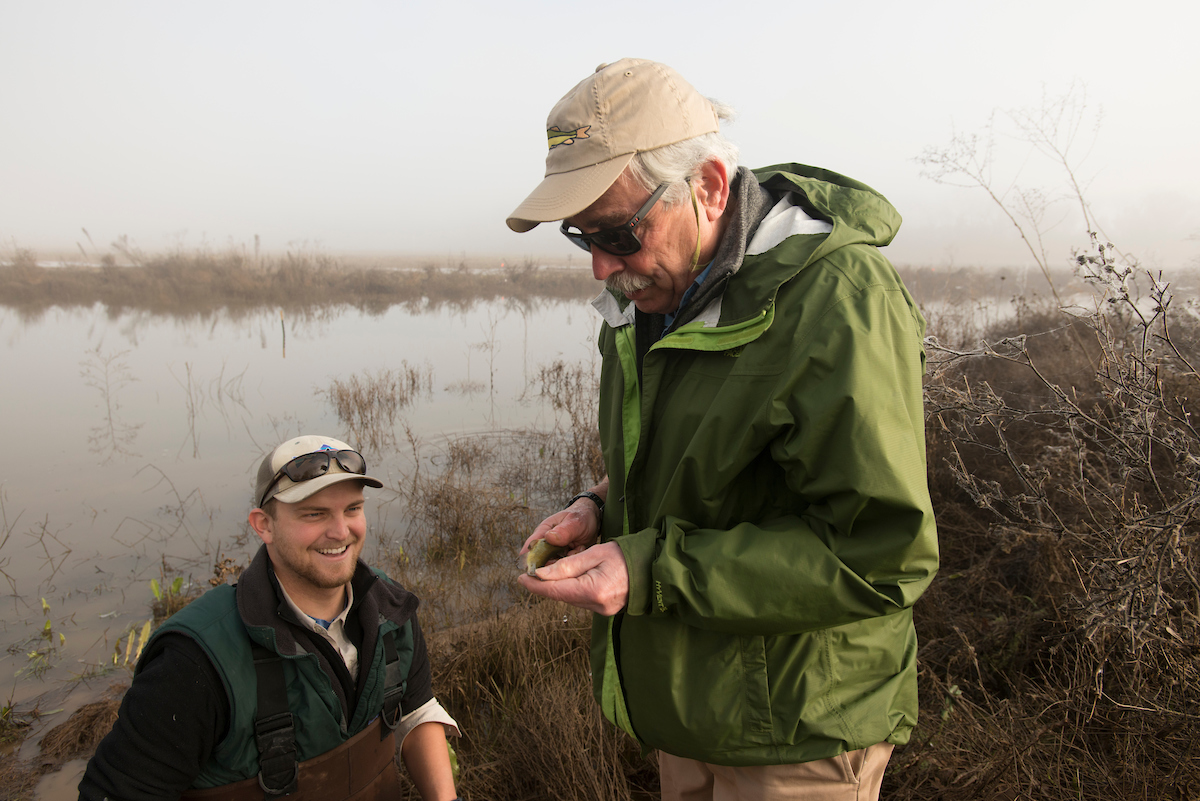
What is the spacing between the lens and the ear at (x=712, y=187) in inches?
59.8

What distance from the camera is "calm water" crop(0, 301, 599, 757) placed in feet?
16.7

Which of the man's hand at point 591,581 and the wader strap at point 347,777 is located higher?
the man's hand at point 591,581

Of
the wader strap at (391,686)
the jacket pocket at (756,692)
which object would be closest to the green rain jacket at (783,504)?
the jacket pocket at (756,692)

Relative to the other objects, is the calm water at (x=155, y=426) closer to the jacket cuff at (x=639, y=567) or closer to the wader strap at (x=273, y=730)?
the wader strap at (x=273, y=730)

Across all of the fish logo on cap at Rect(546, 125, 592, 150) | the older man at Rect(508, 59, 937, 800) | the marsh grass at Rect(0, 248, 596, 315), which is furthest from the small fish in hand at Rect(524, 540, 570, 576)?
the marsh grass at Rect(0, 248, 596, 315)

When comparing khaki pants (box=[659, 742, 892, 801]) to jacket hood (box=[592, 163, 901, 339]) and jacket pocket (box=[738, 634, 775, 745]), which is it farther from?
jacket hood (box=[592, 163, 901, 339])

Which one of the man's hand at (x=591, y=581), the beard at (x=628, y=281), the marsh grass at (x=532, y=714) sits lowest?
the marsh grass at (x=532, y=714)

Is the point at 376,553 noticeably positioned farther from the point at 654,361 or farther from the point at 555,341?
the point at 555,341

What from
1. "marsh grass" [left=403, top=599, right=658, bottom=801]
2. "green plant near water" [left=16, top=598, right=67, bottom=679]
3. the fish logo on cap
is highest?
the fish logo on cap

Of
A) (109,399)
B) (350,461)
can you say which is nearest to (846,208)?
(350,461)

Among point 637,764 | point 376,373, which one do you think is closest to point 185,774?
point 637,764

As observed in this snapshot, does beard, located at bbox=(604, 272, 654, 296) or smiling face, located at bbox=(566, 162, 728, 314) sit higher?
smiling face, located at bbox=(566, 162, 728, 314)

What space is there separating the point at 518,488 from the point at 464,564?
1.69 metres

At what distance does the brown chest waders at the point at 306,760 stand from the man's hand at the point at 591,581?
95 centimetres
